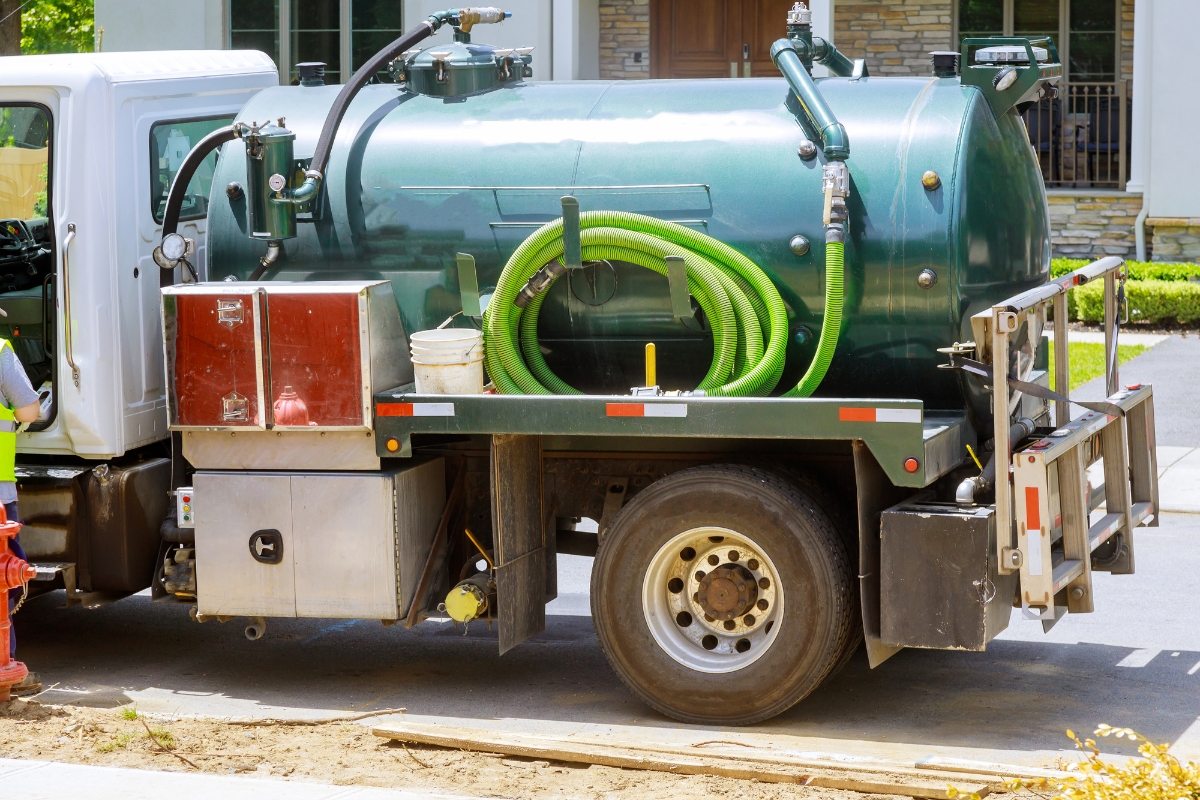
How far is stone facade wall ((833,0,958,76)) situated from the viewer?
1914 cm

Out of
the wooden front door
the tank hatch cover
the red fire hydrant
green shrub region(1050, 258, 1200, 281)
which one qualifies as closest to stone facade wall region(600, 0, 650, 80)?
the wooden front door

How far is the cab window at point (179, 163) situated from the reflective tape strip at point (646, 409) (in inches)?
88.2

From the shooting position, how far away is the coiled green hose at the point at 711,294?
6055 millimetres

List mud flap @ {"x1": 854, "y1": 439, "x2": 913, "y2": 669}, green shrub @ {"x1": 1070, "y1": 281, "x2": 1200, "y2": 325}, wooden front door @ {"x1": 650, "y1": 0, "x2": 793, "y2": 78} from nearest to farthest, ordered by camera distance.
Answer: mud flap @ {"x1": 854, "y1": 439, "x2": 913, "y2": 669} → green shrub @ {"x1": 1070, "y1": 281, "x2": 1200, "y2": 325} → wooden front door @ {"x1": 650, "y1": 0, "x2": 793, "y2": 78}

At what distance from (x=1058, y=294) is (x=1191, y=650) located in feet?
5.91

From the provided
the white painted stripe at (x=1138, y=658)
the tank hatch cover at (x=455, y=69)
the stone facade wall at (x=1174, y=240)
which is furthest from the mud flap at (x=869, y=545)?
the stone facade wall at (x=1174, y=240)

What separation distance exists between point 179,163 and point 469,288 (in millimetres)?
1599

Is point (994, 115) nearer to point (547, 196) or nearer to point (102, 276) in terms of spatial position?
point (547, 196)

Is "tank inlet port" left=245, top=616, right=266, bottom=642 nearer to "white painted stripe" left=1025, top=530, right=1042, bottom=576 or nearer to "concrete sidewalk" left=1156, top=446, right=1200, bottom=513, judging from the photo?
"white painted stripe" left=1025, top=530, right=1042, bottom=576

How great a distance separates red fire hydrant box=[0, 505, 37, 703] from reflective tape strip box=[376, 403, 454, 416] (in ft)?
4.91

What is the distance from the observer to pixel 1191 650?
6984mm

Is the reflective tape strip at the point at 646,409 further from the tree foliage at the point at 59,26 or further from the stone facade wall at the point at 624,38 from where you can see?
the tree foliage at the point at 59,26

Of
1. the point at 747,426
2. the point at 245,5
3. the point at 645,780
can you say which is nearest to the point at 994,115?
the point at 747,426

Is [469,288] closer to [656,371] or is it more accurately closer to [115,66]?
[656,371]
